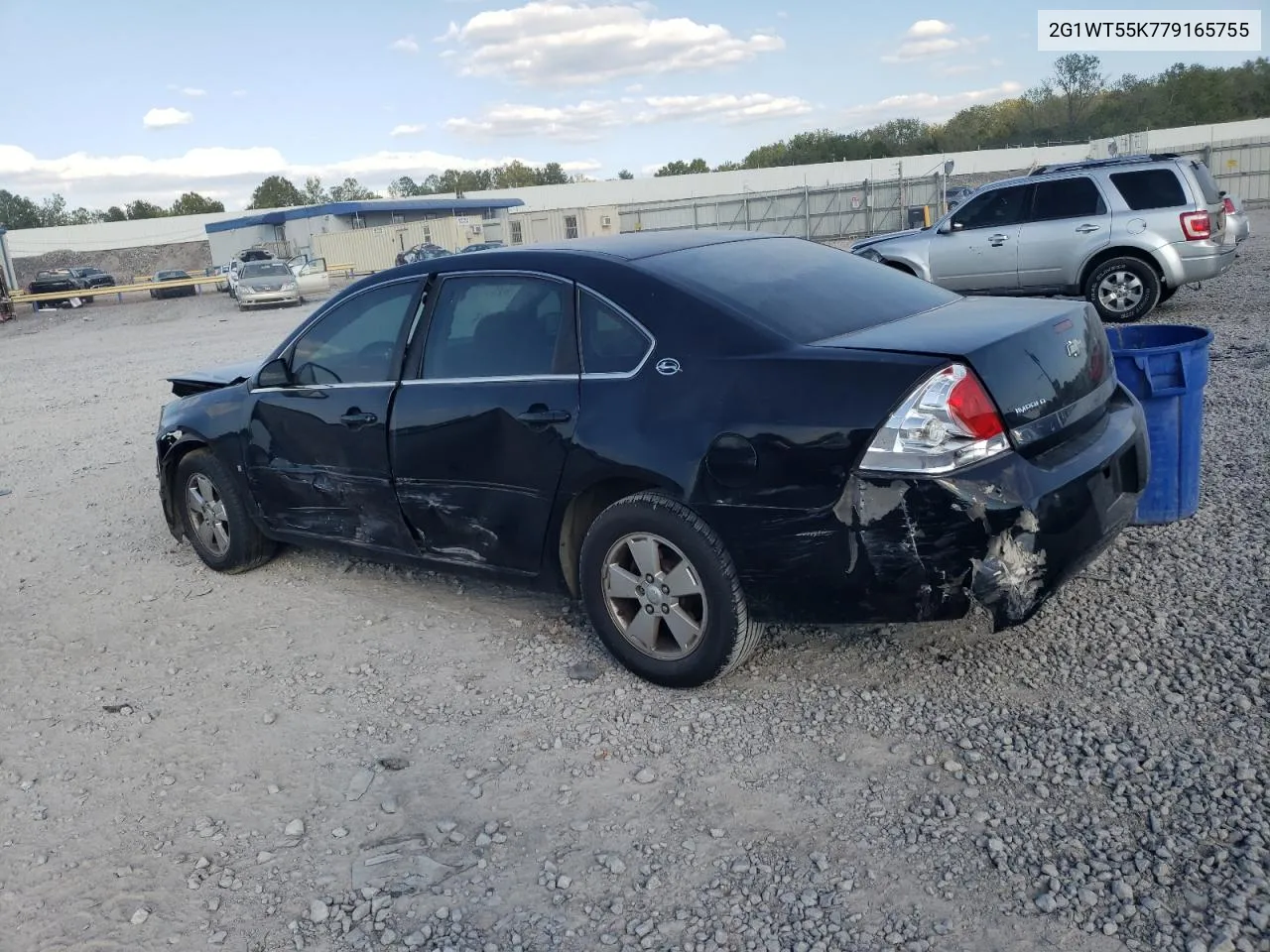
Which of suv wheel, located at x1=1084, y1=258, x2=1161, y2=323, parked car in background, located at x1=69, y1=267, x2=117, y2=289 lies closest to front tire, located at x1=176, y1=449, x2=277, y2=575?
suv wheel, located at x1=1084, y1=258, x2=1161, y2=323

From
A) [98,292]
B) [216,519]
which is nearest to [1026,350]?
[216,519]

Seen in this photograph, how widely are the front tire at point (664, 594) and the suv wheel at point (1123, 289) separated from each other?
9.40 meters

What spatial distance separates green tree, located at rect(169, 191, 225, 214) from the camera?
104m

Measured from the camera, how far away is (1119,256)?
38.3ft

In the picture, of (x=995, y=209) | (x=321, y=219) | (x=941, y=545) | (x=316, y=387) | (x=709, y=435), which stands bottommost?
(x=941, y=545)

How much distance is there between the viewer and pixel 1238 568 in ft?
14.6

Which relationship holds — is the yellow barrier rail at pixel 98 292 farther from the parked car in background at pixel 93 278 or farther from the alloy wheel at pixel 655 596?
the alloy wheel at pixel 655 596

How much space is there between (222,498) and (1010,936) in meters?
4.55

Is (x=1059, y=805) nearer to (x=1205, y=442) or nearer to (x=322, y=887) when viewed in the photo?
(x=322, y=887)

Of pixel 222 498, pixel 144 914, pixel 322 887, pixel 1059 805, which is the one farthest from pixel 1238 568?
pixel 222 498

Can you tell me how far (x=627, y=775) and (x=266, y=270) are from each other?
31.3m

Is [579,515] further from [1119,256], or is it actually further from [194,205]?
[194,205]

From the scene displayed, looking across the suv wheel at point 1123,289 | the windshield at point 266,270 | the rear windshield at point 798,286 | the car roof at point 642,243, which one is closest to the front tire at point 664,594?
the rear windshield at point 798,286

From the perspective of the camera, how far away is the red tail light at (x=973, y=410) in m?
3.29
